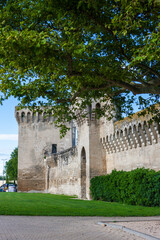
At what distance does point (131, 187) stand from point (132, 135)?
3.55 metres

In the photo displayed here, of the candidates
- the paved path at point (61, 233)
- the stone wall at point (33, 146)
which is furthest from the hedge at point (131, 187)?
the stone wall at point (33, 146)

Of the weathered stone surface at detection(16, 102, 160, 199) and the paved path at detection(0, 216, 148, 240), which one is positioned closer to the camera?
the paved path at detection(0, 216, 148, 240)

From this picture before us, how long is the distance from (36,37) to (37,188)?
117ft

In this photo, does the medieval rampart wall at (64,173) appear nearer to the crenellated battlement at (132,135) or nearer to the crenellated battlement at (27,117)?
the crenellated battlement at (132,135)

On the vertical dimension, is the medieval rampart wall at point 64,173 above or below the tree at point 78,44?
below

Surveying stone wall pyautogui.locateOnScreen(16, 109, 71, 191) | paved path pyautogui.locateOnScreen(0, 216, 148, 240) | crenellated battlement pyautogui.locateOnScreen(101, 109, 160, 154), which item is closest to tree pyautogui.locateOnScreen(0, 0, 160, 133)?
paved path pyautogui.locateOnScreen(0, 216, 148, 240)

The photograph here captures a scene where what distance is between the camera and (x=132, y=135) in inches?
738

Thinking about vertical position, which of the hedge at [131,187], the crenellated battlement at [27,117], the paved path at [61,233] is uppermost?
the crenellated battlement at [27,117]

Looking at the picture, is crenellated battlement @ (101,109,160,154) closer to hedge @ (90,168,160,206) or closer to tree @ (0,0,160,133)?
hedge @ (90,168,160,206)

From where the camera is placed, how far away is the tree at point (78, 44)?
326 inches

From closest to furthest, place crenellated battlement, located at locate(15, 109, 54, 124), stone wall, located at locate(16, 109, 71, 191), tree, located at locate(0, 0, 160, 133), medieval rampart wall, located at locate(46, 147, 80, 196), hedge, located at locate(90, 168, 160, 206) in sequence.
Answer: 1. tree, located at locate(0, 0, 160, 133)
2. hedge, located at locate(90, 168, 160, 206)
3. medieval rampart wall, located at locate(46, 147, 80, 196)
4. stone wall, located at locate(16, 109, 71, 191)
5. crenellated battlement, located at locate(15, 109, 54, 124)

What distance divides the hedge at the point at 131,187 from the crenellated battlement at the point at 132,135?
1896mm

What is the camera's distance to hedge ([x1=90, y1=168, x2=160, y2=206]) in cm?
1458

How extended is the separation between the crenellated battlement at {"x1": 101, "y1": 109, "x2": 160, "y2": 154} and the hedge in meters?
1.90
